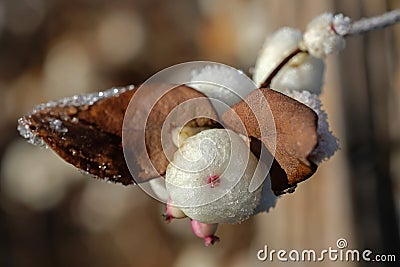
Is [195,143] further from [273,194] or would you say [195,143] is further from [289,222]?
[289,222]

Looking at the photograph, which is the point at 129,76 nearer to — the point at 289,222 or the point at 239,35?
the point at 239,35

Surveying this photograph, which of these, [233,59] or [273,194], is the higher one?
[233,59]

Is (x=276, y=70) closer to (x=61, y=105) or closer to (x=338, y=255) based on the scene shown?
(x=61, y=105)

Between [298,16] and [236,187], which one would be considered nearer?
[236,187]

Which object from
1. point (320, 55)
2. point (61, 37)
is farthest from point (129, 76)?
point (320, 55)

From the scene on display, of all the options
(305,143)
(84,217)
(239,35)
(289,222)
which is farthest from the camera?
(239,35)

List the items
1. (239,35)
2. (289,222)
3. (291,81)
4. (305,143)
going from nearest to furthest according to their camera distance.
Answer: (305,143) → (291,81) → (289,222) → (239,35)

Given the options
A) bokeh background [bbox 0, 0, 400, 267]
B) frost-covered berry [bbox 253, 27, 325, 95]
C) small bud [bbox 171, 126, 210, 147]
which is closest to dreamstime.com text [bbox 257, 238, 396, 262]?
bokeh background [bbox 0, 0, 400, 267]

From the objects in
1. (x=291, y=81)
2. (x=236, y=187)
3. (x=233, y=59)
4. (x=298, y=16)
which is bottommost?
(x=236, y=187)

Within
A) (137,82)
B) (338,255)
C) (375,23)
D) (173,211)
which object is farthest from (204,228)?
(137,82)
